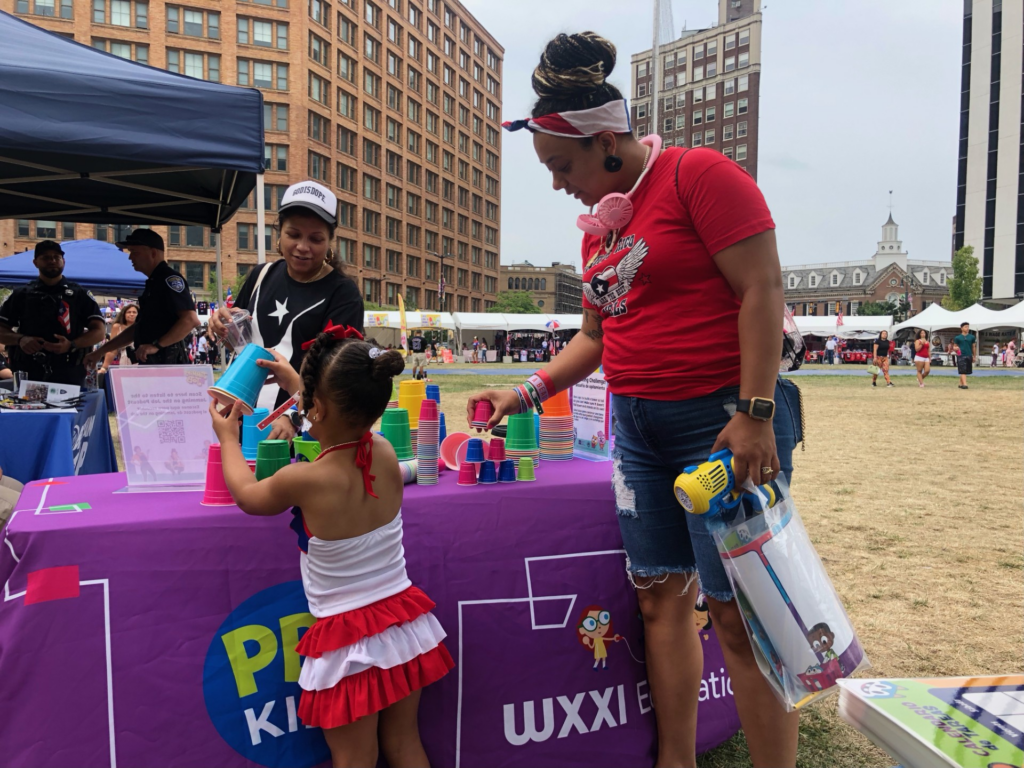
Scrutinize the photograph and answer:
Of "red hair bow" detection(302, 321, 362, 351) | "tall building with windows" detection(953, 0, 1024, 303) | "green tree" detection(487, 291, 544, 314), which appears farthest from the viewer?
"green tree" detection(487, 291, 544, 314)

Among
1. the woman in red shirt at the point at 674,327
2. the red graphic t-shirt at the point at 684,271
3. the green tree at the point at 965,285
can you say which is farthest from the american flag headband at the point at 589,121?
the green tree at the point at 965,285

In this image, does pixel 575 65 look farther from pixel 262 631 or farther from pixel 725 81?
pixel 725 81

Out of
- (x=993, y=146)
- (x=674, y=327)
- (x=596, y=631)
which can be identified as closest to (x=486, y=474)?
(x=596, y=631)

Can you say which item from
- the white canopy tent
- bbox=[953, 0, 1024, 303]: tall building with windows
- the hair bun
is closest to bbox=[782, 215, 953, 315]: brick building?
bbox=[953, 0, 1024, 303]: tall building with windows

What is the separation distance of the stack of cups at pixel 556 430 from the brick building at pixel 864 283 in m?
98.1

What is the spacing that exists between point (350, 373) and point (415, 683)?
2.60 ft

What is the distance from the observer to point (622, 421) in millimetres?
1767

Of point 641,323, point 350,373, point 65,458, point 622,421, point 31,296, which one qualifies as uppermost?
point 31,296

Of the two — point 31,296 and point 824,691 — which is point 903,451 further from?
point 31,296

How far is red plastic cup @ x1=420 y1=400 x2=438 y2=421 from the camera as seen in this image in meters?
2.13

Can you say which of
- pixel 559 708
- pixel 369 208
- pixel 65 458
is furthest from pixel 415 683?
pixel 369 208

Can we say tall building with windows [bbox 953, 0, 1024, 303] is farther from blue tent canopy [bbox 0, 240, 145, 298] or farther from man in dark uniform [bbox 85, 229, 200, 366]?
man in dark uniform [bbox 85, 229, 200, 366]

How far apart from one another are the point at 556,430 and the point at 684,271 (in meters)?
1.12

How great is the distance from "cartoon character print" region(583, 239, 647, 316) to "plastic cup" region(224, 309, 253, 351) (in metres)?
1.22
